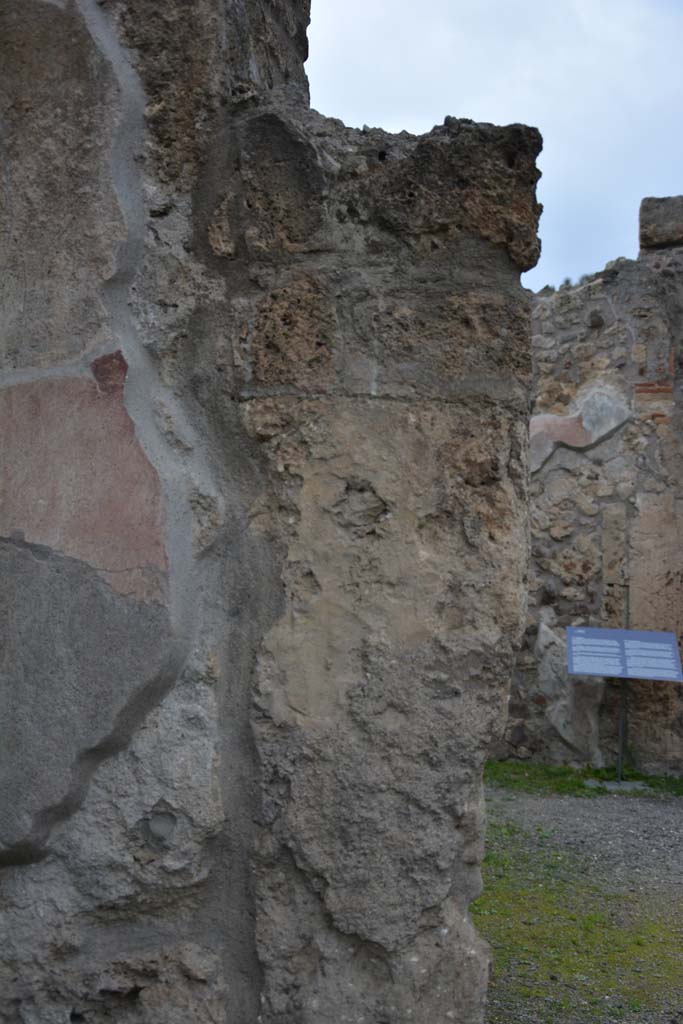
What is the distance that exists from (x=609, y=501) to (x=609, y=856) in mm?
2522

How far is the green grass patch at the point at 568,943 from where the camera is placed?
2.43 metres

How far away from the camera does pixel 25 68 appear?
175 centimetres

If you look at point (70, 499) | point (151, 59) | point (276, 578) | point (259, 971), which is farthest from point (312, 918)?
point (151, 59)

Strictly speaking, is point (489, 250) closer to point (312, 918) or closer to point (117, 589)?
point (117, 589)

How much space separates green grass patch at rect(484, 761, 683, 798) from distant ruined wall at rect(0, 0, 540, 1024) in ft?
13.0

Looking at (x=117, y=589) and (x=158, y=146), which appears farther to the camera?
(x=158, y=146)

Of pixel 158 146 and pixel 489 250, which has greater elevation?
pixel 158 146

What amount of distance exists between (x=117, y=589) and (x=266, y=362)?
1.27 feet

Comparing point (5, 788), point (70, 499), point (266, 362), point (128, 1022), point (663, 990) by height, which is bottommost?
point (663, 990)

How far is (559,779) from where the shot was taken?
5.62 meters

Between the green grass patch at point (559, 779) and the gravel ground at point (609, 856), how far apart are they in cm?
14

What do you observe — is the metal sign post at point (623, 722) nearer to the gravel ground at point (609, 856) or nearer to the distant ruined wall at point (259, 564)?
the gravel ground at point (609, 856)

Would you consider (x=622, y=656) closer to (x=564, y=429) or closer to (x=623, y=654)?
(x=623, y=654)

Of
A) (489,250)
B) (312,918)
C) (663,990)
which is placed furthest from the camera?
(663,990)
